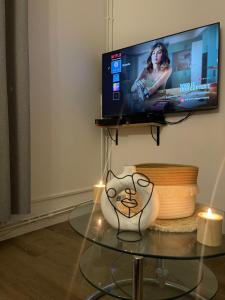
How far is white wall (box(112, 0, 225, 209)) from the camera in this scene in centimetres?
191

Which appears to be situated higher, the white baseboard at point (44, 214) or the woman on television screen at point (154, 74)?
the woman on television screen at point (154, 74)

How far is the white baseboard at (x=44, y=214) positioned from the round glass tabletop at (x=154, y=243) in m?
1.04

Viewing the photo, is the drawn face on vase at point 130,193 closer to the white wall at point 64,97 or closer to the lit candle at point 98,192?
the lit candle at point 98,192

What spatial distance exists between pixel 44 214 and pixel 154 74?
4.65 ft

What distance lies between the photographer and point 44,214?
209 cm

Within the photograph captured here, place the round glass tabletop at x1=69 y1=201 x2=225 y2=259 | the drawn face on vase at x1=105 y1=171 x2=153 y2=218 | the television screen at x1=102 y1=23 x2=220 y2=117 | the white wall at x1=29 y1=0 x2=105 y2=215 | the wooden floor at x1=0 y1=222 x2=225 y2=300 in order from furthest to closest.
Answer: the white wall at x1=29 y1=0 x2=105 y2=215, the television screen at x1=102 y1=23 x2=220 y2=117, the wooden floor at x1=0 y1=222 x2=225 y2=300, the drawn face on vase at x1=105 y1=171 x2=153 y2=218, the round glass tabletop at x1=69 y1=201 x2=225 y2=259

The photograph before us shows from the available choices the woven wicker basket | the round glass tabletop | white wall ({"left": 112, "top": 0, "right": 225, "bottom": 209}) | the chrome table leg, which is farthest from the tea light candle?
white wall ({"left": 112, "top": 0, "right": 225, "bottom": 209})

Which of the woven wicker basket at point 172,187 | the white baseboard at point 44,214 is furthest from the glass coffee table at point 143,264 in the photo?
the white baseboard at point 44,214

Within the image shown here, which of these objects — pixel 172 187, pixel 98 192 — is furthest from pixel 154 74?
pixel 172 187

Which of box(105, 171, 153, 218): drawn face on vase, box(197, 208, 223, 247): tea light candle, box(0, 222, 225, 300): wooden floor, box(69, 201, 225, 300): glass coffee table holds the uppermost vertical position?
box(105, 171, 153, 218): drawn face on vase

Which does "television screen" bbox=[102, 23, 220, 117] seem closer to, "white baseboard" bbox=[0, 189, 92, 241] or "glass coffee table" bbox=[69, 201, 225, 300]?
"white baseboard" bbox=[0, 189, 92, 241]

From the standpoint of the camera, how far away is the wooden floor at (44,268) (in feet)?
3.98

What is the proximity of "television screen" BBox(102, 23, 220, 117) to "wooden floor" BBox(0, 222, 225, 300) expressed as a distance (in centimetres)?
111

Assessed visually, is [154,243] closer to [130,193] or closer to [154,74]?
[130,193]
